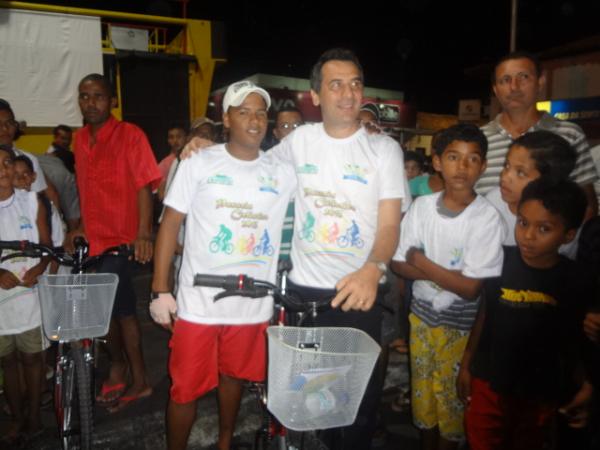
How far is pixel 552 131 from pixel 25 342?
4.29 metres

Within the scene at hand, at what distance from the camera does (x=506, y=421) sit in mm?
2555

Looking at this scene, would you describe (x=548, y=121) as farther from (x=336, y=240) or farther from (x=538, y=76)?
Answer: (x=336, y=240)

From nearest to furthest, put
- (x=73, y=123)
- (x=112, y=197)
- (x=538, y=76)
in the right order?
(x=538, y=76)
(x=112, y=197)
(x=73, y=123)

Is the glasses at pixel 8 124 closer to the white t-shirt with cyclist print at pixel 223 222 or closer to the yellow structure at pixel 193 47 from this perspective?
the white t-shirt with cyclist print at pixel 223 222

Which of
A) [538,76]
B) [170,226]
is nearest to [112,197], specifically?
[170,226]

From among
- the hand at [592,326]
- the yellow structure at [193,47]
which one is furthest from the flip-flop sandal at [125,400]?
the yellow structure at [193,47]

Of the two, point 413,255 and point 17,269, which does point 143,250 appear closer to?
point 17,269

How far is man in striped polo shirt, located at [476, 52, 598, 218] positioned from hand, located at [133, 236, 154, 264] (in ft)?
8.62

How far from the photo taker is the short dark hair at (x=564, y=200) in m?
2.38

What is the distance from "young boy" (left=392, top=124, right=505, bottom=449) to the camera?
2732 mm

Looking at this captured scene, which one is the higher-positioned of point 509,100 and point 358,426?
point 509,100

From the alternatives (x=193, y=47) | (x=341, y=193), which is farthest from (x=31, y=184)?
(x=193, y=47)

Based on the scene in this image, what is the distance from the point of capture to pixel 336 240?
264 centimetres

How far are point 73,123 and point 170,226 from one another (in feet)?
28.8
